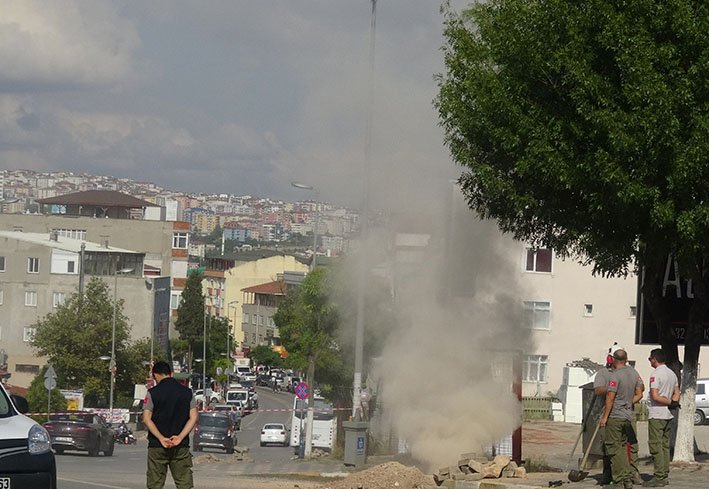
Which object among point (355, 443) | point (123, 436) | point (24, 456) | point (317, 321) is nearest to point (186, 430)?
point (24, 456)

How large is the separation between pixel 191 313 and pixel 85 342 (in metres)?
53.3

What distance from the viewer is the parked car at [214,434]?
43.6 metres

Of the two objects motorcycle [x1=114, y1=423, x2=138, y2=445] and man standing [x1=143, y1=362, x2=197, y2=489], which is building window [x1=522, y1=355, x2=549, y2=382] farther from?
man standing [x1=143, y1=362, x2=197, y2=489]

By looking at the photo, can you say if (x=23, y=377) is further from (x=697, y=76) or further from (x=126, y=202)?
(x=697, y=76)

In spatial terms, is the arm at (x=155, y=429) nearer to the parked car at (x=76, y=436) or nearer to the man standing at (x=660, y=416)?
the man standing at (x=660, y=416)

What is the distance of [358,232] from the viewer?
3247 cm

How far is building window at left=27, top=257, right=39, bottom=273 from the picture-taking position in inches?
3728

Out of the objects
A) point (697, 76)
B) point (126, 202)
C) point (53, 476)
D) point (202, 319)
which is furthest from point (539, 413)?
point (126, 202)

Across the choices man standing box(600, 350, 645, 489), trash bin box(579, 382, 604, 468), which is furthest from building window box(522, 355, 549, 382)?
man standing box(600, 350, 645, 489)

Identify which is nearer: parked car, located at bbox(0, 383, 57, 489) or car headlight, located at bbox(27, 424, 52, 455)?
parked car, located at bbox(0, 383, 57, 489)

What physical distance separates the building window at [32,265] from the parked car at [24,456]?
8621 cm

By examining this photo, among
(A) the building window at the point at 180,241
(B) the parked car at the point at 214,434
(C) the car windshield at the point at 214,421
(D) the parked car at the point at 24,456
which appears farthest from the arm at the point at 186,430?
(A) the building window at the point at 180,241

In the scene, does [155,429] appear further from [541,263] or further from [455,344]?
[541,263]

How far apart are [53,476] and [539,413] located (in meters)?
41.9
